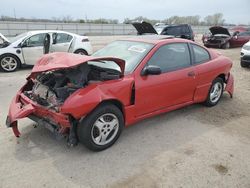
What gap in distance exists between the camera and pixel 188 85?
15.7 ft

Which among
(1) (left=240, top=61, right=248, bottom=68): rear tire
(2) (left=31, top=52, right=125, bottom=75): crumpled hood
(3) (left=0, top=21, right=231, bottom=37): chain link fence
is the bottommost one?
(3) (left=0, top=21, right=231, bottom=37): chain link fence

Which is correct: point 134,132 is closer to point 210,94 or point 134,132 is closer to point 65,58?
point 65,58

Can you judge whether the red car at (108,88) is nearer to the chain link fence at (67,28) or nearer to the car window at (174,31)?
the car window at (174,31)

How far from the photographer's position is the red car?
344 cm

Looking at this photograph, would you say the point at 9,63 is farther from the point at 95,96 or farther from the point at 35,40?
the point at 95,96

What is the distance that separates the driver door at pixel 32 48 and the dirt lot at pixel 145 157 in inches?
187

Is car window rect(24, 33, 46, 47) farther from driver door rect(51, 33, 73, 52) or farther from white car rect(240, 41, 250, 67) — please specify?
white car rect(240, 41, 250, 67)

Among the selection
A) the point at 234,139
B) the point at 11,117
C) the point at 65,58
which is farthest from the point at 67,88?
the point at 234,139

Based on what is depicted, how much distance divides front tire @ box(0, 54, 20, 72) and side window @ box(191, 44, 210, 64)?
6.70 meters

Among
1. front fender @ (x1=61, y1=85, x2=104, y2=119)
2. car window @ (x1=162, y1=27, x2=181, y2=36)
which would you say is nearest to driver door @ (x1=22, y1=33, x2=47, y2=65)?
front fender @ (x1=61, y1=85, x2=104, y2=119)

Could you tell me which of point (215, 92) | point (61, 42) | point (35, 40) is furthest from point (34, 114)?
point (61, 42)

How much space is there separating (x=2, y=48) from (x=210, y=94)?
7.24m

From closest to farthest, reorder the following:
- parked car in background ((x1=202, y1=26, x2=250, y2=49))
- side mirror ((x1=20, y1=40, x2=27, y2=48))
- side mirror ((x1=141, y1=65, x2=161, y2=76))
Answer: side mirror ((x1=141, y1=65, x2=161, y2=76)), side mirror ((x1=20, y1=40, x2=27, y2=48)), parked car in background ((x1=202, y1=26, x2=250, y2=49))

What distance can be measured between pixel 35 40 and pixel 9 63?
1.26 m
